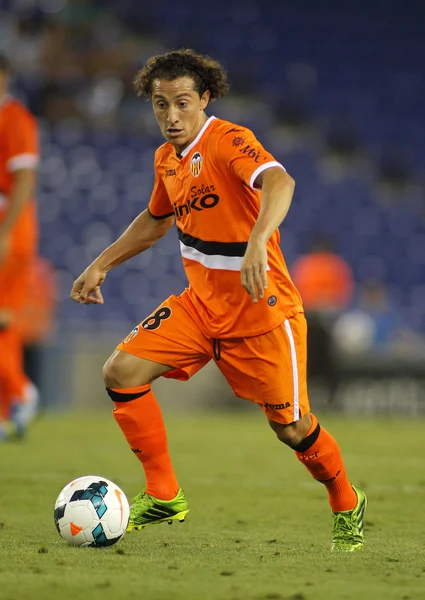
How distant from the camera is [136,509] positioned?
4391 mm

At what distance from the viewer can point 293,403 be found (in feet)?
13.8

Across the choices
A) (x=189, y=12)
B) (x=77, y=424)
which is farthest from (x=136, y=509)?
(x=189, y=12)

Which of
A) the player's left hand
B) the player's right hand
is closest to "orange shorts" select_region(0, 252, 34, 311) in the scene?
the player's right hand

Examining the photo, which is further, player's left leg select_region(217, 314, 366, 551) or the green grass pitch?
player's left leg select_region(217, 314, 366, 551)

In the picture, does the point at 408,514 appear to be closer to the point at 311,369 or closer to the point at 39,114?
the point at 311,369

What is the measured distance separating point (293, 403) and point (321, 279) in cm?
882

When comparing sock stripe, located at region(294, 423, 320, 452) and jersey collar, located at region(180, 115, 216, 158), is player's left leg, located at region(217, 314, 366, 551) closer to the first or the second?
sock stripe, located at region(294, 423, 320, 452)

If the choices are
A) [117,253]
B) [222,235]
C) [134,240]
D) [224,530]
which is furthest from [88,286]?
[224,530]

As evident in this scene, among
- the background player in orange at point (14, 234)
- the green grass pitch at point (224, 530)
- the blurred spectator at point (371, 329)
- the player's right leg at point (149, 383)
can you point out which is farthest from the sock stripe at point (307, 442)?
the blurred spectator at point (371, 329)

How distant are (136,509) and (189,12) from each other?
15.2 m

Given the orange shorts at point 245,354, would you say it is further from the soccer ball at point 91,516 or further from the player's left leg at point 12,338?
the player's left leg at point 12,338

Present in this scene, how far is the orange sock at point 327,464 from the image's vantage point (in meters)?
4.21

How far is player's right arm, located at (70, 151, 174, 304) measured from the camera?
4.55m

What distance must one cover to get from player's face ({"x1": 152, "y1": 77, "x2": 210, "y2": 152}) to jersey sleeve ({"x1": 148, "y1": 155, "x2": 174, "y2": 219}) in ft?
1.14
